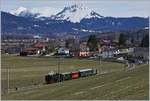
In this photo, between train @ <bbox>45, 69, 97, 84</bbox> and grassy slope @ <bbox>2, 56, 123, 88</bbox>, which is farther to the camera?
A: grassy slope @ <bbox>2, 56, 123, 88</bbox>

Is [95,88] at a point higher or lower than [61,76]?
higher

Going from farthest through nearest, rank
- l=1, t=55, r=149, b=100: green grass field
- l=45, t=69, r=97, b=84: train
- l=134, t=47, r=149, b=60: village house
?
l=134, t=47, r=149, b=60: village house
l=45, t=69, r=97, b=84: train
l=1, t=55, r=149, b=100: green grass field

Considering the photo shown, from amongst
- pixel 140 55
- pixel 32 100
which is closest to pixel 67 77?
pixel 32 100

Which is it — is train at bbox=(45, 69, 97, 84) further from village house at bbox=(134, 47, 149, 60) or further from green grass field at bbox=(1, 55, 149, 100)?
village house at bbox=(134, 47, 149, 60)

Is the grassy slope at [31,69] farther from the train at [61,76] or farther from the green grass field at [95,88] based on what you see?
the train at [61,76]

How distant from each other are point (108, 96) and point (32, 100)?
17.2 feet

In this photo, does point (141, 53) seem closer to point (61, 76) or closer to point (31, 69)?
point (31, 69)

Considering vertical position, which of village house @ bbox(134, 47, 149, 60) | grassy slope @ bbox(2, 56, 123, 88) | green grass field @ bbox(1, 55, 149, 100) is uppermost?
village house @ bbox(134, 47, 149, 60)

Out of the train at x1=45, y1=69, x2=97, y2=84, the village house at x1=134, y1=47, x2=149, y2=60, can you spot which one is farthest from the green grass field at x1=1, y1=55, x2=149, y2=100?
the village house at x1=134, y1=47, x2=149, y2=60

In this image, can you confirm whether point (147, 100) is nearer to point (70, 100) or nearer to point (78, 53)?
point (70, 100)

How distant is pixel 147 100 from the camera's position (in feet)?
85.2

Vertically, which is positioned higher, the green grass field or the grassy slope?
the green grass field

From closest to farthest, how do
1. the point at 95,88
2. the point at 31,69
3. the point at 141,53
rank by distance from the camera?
1. the point at 95,88
2. the point at 31,69
3. the point at 141,53

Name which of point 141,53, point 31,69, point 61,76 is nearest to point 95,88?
point 61,76
